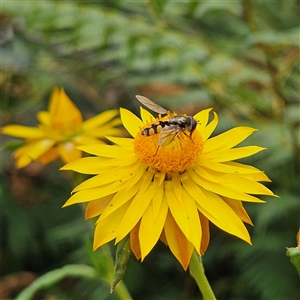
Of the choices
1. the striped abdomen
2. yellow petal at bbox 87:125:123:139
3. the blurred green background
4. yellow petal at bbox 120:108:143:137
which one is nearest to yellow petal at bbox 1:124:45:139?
yellow petal at bbox 87:125:123:139

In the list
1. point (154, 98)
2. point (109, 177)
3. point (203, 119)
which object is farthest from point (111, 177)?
point (154, 98)

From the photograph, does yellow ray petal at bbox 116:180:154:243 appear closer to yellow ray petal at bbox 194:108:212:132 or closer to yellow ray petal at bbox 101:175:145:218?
yellow ray petal at bbox 101:175:145:218

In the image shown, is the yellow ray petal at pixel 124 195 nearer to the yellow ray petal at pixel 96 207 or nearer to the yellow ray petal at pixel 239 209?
the yellow ray petal at pixel 96 207

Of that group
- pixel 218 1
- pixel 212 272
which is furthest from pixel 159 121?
pixel 212 272

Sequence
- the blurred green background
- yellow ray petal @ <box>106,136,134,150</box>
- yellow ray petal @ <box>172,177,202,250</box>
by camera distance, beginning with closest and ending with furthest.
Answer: yellow ray petal @ <box>172,177,202,250</box>
yellow ray petal @ <box>106,136,134,150</box>
the blurred green background

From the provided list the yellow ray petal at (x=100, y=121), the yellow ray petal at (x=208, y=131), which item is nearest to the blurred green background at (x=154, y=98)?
the yellow ray petal at (x=100, y=121)

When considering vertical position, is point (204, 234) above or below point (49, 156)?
above

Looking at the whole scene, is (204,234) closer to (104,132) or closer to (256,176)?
(256,176)
